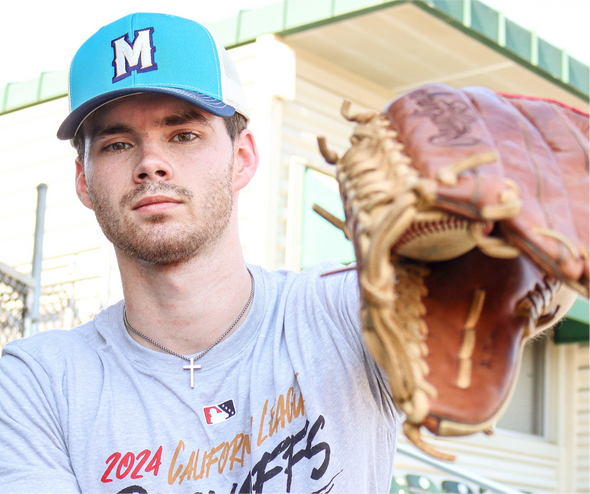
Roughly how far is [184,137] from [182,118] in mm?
48

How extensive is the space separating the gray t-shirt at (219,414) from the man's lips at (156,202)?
37 centimetres

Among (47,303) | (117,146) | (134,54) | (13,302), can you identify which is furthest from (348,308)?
(47,303)

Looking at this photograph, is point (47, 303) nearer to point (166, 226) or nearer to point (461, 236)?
point (166, 226)

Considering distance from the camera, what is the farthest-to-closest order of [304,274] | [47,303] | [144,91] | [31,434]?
[47,303]
[304,274]
[144,91]
[31,434]

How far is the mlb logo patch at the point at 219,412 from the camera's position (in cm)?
A: 186

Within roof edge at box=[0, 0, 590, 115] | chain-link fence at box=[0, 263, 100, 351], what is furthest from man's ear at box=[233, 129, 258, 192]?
roof edge at box=[0, 0, 590, 115]

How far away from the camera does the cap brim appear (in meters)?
1.99

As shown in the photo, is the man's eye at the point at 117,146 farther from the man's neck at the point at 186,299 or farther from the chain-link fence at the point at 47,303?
the chain-link fence at the point at 47,303

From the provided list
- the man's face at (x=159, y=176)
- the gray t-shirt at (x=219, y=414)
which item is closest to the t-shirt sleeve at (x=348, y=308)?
the gray t-shirt at (x=219, y=414)

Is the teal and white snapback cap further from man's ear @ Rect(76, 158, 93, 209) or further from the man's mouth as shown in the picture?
the man's mouth

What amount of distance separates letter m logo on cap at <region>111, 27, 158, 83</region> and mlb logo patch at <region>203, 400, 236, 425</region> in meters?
0.85

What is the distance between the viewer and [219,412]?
6.15 ft

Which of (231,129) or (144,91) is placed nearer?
(144,91)

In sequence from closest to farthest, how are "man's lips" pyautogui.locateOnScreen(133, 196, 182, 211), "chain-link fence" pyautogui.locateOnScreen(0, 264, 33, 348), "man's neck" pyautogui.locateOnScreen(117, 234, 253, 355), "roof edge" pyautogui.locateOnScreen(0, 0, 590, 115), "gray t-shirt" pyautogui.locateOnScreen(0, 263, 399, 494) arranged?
"gray t-shirt" pyautogui.locateOnScreen(0, 263, 399, 494) < "man's lips" pyautogui.locateOnScreen(133, 196, 182, 211) < "man's neck" pyautogui.locateOnScreen(117, 234, 253, 355) < "chain-link fence" pyautogui.locateOnScreen(0, 264, 33, 348) < "roof edge" pyautogui.locateOnScreen(0, 0, 590, 115)
